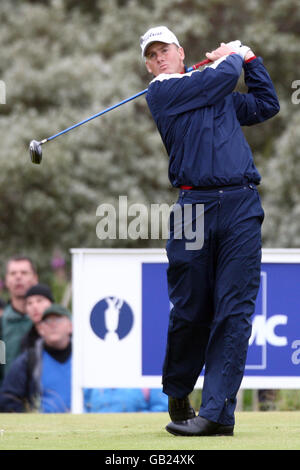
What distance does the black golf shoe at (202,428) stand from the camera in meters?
4.62

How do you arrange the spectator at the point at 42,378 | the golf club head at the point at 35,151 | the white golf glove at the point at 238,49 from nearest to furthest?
the white golf glove at the point at 238,49
the golf club head at the point at 35,151
the spectator at the point at 42,378

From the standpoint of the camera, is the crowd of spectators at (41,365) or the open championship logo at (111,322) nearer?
the open championship logo at (111,322)

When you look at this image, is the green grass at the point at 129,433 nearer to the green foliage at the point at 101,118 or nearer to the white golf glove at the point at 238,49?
the white golf glove at the point at 238,49

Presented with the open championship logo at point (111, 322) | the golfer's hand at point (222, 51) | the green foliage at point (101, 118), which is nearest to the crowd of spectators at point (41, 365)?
the open championship logo at point (111, 322)

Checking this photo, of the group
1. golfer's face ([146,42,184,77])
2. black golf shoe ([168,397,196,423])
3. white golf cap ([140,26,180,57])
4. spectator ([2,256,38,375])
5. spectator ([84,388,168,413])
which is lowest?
spectator ([84,388,168,413])

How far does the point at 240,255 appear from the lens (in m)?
4.69

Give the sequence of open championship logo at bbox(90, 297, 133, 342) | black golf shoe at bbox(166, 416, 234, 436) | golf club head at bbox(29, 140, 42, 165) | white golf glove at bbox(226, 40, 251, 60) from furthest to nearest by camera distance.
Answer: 1. open championship logo at bbox(90, 297, 133, 342)
2. golf club head at bbox(29, 140, 42, 165)
3. white golf glove at bbox(226, 40, 251, 60)
4. black golf shoe at bbox(166, 416, 234, 436)

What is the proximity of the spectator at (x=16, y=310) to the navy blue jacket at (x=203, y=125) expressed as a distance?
13.7 ft

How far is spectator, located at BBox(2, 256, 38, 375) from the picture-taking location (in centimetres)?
864

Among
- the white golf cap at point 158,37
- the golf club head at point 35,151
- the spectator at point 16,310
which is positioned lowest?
the spectator at point 16,310

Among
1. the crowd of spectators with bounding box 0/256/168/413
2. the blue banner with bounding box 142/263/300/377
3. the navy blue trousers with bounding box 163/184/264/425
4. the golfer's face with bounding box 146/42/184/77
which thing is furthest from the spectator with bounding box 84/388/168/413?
the golfer's face with bounding box 146/42/184/77

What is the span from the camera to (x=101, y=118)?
15.7m

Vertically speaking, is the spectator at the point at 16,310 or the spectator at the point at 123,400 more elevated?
the spectator at the point at 16,310

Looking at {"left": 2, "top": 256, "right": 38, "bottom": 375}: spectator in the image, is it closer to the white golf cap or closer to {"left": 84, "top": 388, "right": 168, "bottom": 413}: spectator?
{"left": 84, "top": 388, "right": 168, "bottom": 413}: spectator
